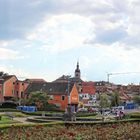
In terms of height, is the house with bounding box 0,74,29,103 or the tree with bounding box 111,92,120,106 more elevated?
the house with bounding box 0,74,29,103

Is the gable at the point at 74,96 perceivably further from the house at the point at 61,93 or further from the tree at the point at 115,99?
the tree at the point at 115,99

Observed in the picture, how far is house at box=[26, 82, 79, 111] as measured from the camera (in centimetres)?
9844

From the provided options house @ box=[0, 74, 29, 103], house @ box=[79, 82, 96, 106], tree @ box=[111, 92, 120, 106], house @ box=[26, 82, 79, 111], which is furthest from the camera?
house @ box=[79, 82, 96, 106]

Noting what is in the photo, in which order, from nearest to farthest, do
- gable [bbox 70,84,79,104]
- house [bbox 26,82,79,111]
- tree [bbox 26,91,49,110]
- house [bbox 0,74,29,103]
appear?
1. tree [bbox 26,91,49,110]
2. house [bbox 26,82,79,111]
3. gable [bbox 70,84,79,104]
4. house [bbox 0,74,29,103]

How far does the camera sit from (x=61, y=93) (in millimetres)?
99250

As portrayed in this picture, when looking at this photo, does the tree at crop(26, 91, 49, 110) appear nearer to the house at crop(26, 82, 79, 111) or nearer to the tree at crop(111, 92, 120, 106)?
the house at crop(26, 82, 79, 111)

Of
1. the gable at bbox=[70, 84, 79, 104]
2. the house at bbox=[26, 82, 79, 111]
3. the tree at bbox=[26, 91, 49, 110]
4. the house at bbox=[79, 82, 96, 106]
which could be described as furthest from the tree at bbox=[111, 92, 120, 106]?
the tree at bbox=[26, 91, 49, 110]

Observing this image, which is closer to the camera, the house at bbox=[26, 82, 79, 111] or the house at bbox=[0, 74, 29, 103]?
the house at bbox=[26, 82, 79, 111]

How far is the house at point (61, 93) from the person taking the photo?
98438mm

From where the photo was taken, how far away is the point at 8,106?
8312cm

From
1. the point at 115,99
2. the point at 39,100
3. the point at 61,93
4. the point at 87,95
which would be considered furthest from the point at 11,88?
the point at 87,95

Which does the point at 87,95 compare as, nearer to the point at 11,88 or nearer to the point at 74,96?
the point at 74,96

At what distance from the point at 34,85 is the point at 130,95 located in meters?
62.8

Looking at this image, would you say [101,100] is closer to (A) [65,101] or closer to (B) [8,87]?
(A) [65,101]
